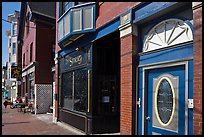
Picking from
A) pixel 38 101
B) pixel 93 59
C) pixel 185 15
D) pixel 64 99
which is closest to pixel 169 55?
pixel 185 15

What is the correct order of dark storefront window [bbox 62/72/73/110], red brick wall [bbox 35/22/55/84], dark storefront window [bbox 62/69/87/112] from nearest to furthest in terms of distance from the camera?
dark storefront window [bbox 62/69/87/112] → dark storefront window [bbox 62/72/73/110] → red brick wall [bbox 35/22/55/84]

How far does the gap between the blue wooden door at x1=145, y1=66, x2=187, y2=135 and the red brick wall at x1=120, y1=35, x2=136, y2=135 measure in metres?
0.49

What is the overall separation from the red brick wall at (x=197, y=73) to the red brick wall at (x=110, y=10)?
2341mm

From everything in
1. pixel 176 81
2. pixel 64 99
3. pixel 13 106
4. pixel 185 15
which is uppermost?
pixel 185 15

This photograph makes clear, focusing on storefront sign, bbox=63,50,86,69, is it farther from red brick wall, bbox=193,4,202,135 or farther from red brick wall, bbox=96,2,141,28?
red brick wall, bbox=193,4,202,135

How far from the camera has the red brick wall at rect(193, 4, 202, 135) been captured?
5293 mm

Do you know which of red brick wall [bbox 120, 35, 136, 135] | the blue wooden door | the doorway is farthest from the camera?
the doorway

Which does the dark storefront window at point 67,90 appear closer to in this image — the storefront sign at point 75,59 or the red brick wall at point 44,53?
the storefront sign at point 75,59

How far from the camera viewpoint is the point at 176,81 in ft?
20.5

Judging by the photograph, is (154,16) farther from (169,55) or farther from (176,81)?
(176,81)

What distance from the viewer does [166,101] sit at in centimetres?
655

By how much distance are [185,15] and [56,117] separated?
398 inches

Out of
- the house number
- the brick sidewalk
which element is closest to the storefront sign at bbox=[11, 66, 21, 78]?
the brick sidewalk

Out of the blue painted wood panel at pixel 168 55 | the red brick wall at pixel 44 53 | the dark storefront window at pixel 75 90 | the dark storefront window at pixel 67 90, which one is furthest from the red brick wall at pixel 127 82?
the red brick wall at pixel 44 53
